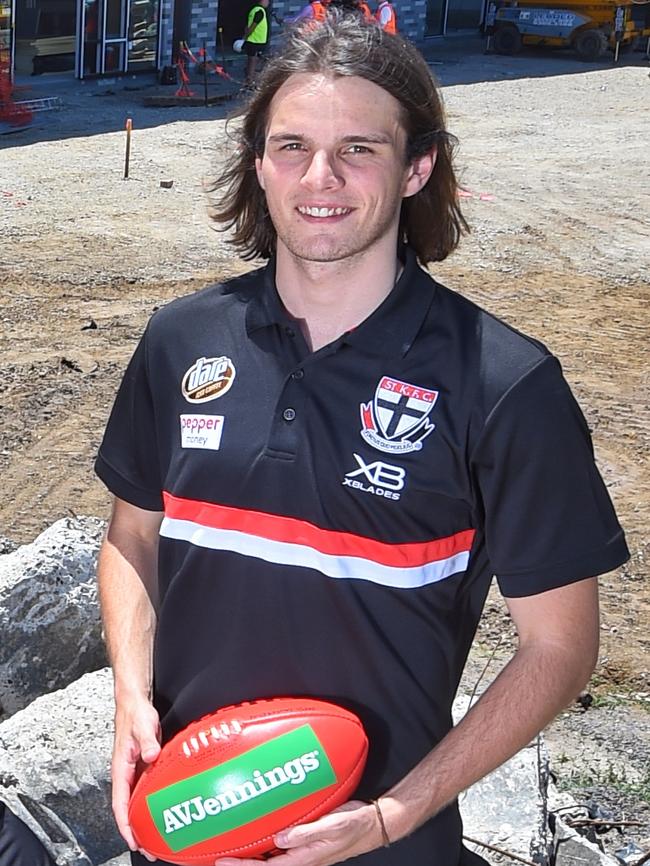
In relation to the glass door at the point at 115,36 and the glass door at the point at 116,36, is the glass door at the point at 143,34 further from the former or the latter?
the glass door at the point at 115,36

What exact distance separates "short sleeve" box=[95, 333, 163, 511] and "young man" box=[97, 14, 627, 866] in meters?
0.06

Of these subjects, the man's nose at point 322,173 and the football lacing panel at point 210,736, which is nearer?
the football lacing panel at point 210,736

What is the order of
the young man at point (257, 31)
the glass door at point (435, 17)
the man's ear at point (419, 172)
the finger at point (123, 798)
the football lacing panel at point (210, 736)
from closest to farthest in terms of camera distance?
the football lacing panel at point (210, 736), the finger at point (123, 798), the man's ear at point (419, 172), the young man at point (257, 31), the glass door at point (435, 17)

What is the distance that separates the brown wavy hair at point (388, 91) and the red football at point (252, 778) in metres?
1.22

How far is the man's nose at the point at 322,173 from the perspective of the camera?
2.76m

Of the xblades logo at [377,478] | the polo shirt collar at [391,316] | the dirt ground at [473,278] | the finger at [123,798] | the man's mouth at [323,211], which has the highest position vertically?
Result: the man's mouth at [323,211]

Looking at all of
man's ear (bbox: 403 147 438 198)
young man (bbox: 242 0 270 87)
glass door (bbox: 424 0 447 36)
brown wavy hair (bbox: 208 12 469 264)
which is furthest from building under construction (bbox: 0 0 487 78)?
man's ear (bbox: 403 147 438 198)

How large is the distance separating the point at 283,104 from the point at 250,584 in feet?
3.57

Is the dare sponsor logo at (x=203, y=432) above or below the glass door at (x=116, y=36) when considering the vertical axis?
below

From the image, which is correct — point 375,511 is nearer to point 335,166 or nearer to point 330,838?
point 330,838

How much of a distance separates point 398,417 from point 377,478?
14 centimetres

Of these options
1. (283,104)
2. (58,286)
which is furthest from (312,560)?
(58,286)

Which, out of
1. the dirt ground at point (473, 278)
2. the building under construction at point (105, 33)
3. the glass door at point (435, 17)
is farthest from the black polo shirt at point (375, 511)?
the glass door at point (435, 17)

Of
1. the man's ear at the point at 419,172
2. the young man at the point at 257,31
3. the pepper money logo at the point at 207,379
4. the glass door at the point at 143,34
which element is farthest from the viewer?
the glass door at the point at 143,34
